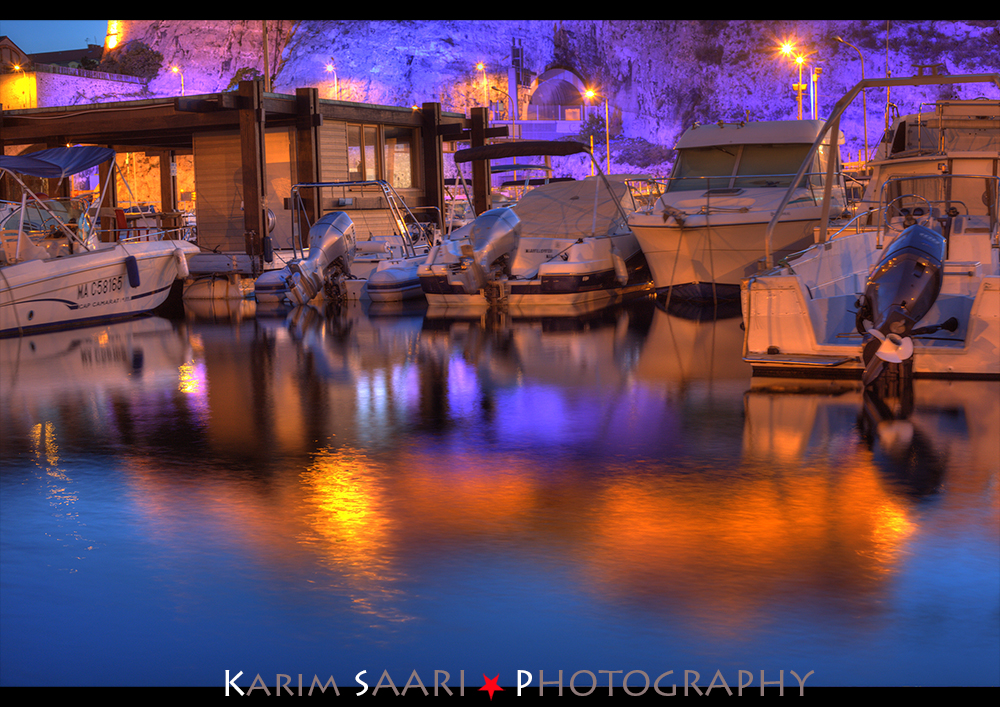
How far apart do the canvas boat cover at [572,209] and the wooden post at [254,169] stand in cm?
570

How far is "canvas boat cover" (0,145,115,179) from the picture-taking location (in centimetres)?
1648

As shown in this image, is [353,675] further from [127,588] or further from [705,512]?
[705,512]

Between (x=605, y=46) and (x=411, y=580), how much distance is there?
4553 inches

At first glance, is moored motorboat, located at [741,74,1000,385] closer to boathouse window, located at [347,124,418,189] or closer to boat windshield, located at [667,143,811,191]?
boat windshield, located at [667,143,811,191]

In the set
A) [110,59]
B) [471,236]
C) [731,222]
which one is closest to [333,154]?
[471,236]

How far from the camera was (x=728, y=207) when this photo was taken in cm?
1691

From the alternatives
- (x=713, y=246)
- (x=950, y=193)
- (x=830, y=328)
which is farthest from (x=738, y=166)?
(x=830, y=328)

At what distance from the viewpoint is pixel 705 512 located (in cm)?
548

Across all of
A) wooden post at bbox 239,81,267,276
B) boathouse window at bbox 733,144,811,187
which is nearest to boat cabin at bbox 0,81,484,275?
wooden post at bbox 239,81,267,276

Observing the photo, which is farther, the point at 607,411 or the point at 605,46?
the point at 605,46

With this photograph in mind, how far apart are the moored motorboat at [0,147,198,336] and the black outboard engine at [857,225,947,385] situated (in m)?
12.2

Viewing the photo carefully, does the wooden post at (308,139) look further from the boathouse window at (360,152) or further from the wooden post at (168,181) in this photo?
the wooden post at (168,181)

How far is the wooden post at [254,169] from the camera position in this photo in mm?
21812

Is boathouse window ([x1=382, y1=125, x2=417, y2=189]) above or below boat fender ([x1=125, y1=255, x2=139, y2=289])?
above
